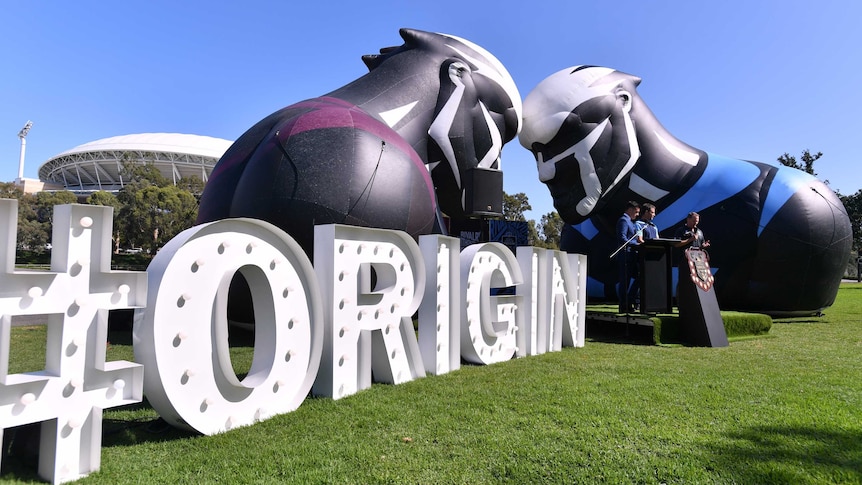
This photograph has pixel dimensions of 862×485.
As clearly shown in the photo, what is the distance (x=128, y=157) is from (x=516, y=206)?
4589cm

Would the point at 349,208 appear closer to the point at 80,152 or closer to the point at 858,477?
the point at 858,477

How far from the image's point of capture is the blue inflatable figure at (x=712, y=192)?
10.3 meters

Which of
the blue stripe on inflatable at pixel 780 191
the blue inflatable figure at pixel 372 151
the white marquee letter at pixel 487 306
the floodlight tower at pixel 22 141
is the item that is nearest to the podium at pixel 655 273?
the white marquee letter at pixel 487 306

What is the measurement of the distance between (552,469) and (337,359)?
1.99m

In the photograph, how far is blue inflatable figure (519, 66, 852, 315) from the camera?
1033 cm

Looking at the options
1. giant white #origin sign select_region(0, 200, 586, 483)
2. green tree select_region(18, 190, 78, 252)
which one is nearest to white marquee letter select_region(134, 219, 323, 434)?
giant white #origin sign select_region(0, 200, 586, 483)

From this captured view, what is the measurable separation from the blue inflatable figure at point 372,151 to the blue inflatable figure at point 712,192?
2.46 meters

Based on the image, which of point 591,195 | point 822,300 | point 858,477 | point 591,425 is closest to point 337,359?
point 591,425

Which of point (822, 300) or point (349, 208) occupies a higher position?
point (349, 208)

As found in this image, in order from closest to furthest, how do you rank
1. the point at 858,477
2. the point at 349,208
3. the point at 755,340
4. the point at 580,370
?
the point at 858,477 < the point at 580,370 < the point at 349,208 < the point at 755,340

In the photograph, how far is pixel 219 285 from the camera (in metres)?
3.47

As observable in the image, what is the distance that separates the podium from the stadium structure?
6556 cm

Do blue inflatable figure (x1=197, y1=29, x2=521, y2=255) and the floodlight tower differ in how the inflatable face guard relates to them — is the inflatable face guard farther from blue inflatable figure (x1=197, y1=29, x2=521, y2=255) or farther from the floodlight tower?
the floodlight tower

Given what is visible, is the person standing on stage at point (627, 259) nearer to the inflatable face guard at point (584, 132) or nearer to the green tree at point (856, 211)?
the inflatable face guard at point (584, 132)
